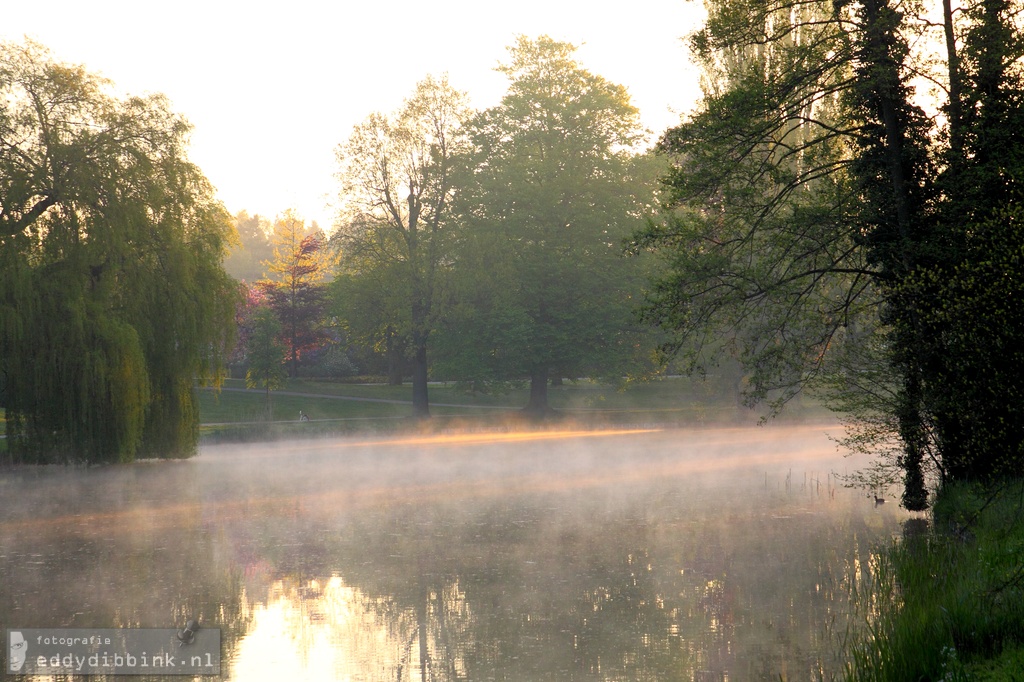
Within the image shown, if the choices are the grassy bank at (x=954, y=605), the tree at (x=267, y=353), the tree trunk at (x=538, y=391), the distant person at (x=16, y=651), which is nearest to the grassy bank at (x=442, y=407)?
the tree trunk at (x=538, y=391)

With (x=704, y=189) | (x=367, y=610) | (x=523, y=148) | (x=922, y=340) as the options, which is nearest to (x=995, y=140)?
(x=922, y=340)

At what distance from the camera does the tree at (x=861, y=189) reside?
1780cm

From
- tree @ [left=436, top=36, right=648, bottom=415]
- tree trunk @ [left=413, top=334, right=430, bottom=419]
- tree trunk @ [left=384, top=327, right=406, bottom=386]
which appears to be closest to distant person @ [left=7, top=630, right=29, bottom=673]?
tree @ [left=436, top=36, right=648, bottom=415]

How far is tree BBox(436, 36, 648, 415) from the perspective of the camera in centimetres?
5394

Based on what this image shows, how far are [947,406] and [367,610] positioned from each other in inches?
382

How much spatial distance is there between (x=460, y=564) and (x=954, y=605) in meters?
8.58

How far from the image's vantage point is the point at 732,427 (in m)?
51.4

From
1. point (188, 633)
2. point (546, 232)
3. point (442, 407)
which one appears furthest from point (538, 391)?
point (188, 633)

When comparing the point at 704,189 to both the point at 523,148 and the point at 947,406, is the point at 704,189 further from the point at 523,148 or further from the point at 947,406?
the point at 523,148

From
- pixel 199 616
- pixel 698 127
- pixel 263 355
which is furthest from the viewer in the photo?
pixel 263 355

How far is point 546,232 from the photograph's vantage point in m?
55.4

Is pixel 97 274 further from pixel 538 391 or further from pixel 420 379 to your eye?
pixel 538 391

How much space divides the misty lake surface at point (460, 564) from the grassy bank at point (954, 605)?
0.69m

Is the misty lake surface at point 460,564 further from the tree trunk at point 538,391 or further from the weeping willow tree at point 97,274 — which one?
the tree trunk at point 538,391
